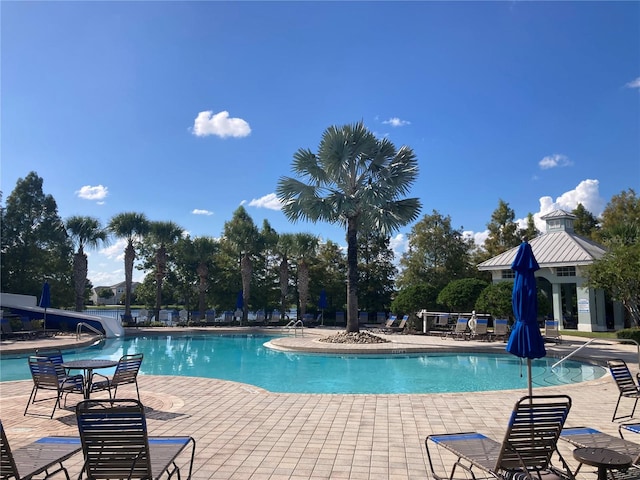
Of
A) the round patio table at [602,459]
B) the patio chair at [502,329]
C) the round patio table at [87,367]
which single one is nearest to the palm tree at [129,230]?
the patio chair at [502,329]

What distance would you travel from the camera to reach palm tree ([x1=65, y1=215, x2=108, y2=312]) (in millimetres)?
27906

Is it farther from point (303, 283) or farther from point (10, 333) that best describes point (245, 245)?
point (10, 333)

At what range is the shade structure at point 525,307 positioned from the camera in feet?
20.6

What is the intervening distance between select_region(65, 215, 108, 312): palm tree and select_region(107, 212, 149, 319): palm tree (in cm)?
106

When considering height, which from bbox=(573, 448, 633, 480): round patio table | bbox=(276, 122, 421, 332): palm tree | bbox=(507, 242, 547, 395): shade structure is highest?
bbox=(276, 122, 421, 332): palm tree

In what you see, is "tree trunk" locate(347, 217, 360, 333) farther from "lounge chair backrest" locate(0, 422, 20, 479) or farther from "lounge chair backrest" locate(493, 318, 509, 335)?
"lounge chair backrest" locate(0, 422, 20, 479)

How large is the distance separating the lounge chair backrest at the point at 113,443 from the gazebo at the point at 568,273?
22839mm

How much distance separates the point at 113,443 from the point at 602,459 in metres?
3.51

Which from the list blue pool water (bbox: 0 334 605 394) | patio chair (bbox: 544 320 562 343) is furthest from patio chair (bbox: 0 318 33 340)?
patio chair (bbox: 544 320 562 343)

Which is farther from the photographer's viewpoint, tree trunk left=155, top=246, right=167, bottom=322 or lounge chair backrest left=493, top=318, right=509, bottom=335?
tree trunk left=155, top=246, right=167, bottom=322

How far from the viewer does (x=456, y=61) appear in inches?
494

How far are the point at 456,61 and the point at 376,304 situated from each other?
870 inches

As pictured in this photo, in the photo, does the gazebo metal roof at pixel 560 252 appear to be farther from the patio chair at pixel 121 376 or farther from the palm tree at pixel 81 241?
the palm tree at pixel 81 241

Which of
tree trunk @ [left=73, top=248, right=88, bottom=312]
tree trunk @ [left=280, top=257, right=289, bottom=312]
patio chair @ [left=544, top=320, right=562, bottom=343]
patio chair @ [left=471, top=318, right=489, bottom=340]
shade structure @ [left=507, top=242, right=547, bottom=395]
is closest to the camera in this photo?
shade structure @ [left=507, top=242, right=547, bottom=395]
